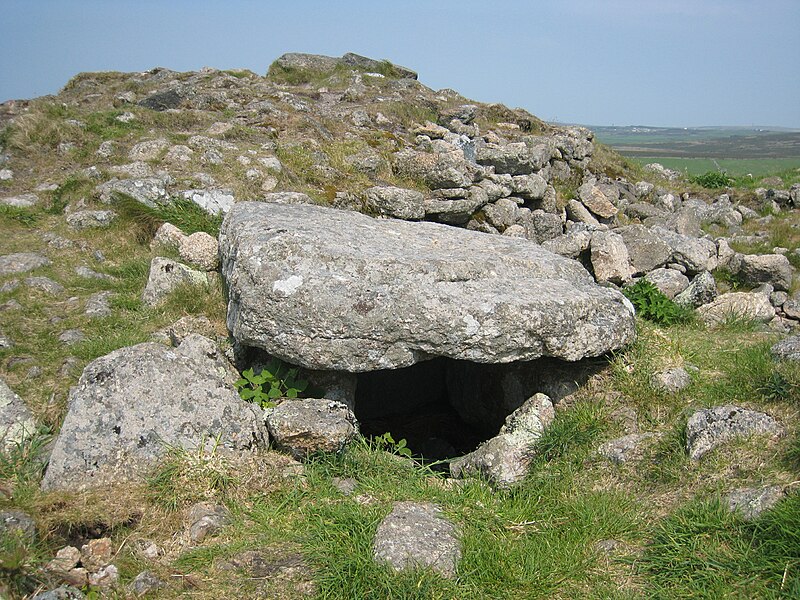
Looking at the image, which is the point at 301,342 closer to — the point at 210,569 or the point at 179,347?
the point at 179,347

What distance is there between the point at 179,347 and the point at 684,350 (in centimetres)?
564

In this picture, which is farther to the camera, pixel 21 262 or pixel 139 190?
pixel 139 190

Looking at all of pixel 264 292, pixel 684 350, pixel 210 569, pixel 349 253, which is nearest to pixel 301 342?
pixel 264 292

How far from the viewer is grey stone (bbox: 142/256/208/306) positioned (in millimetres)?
8156

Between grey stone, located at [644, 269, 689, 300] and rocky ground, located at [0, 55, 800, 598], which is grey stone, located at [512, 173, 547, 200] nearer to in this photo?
rocky ground, located at [0, 55, 800, 598]

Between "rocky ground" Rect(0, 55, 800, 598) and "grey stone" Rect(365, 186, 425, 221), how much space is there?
1.5 inches

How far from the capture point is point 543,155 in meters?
14.6

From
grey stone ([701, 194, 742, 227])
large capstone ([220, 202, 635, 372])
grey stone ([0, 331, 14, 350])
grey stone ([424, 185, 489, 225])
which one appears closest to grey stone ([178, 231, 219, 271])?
large capstone ([220, 202, 635, 372])

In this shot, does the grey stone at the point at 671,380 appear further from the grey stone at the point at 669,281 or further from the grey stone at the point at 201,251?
the grey stone at the point at 201,251

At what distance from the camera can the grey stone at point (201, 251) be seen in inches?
346

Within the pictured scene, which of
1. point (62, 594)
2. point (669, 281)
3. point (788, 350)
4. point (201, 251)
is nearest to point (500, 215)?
point (669, 281)

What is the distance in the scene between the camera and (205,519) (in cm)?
504

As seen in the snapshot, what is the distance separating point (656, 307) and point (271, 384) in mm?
5469

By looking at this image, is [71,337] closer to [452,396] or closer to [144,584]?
[144,584]
